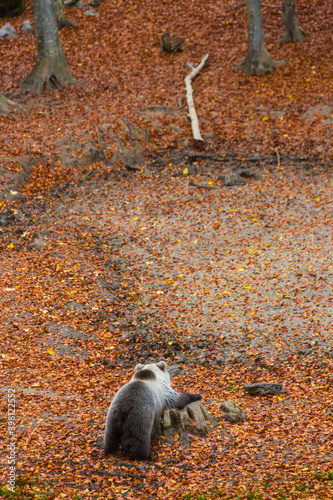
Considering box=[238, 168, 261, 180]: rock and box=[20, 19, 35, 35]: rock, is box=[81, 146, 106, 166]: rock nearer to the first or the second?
box=[238, 168, 261, 180]: rock

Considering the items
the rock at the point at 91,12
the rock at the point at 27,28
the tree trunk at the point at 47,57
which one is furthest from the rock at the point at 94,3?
the tree trunk at the point at 47,57

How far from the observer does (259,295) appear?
39.1 ft

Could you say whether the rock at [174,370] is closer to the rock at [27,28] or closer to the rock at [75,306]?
the rock at [75,306]

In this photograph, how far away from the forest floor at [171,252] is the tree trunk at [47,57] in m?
0.68

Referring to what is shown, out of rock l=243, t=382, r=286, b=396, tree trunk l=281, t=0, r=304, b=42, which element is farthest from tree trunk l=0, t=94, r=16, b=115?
rock l=243, t=382, r=286, b=396

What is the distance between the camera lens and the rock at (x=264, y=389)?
8.58 meters

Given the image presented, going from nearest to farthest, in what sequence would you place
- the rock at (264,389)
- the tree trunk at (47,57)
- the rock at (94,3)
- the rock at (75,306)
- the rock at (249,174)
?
the rock at (264,389)
the rock at (75,306)
the rock at (249,174)
the tree trunk at (47,57)
the rock at (94,3)

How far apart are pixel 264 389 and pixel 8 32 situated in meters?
23.3

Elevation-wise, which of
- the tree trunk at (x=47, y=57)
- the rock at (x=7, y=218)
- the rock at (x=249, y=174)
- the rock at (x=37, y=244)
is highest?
the tree trunk at (x=47, y=57)

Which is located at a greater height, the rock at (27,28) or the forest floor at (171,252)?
the rock at (27,28)

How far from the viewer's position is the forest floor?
6.70 m

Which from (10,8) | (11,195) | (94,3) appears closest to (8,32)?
(10,8)

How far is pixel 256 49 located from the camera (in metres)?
21.8

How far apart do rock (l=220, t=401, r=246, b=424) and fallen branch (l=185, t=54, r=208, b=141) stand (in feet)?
41.4
